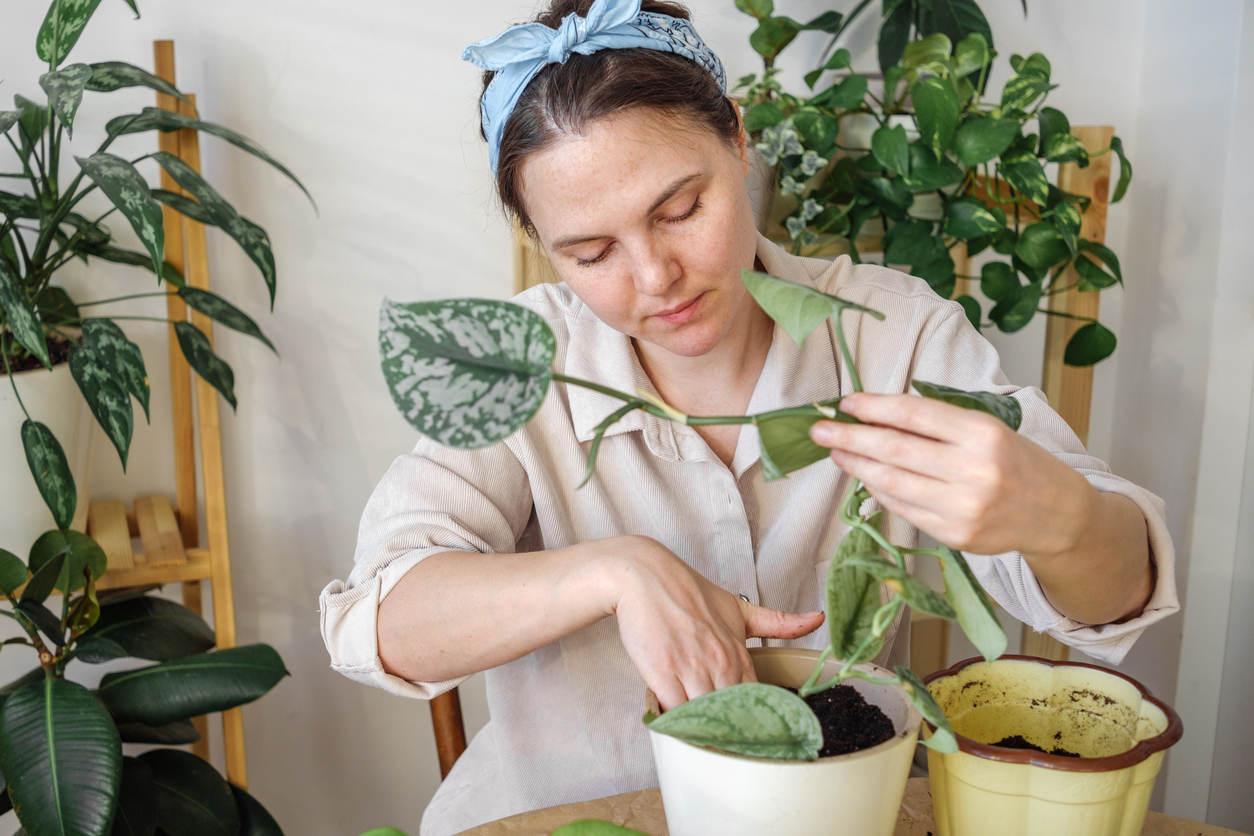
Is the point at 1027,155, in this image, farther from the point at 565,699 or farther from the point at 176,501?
the point at 176,501

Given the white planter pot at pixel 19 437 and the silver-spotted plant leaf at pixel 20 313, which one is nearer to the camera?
the silver-spotted plant leaf at pixel 20 313

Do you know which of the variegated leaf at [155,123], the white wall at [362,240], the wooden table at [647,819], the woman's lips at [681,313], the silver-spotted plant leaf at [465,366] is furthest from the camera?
the white wall at [362,240]

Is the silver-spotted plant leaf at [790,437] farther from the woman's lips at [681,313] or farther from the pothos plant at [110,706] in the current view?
the pothos plant at [110,706]

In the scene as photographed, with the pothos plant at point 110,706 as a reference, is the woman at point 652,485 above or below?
above

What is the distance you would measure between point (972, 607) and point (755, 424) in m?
0.15

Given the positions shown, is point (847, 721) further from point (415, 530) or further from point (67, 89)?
point (67, 89)

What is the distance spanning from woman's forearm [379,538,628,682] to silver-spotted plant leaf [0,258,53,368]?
488 mm

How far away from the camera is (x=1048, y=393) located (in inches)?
65.1

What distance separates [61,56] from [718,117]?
747mm

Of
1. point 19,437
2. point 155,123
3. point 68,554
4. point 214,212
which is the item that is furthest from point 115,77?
point 68,554

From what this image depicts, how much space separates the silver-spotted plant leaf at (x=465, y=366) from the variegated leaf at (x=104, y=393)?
0.79m

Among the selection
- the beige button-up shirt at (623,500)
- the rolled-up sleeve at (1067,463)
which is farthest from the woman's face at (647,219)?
the rolled-up sleeve at (1067,463)

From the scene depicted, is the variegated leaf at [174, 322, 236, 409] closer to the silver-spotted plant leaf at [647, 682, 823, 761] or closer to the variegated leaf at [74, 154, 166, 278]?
the variegated leaf at [74, 154, 166, 278]

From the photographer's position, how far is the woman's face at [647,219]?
74cm
